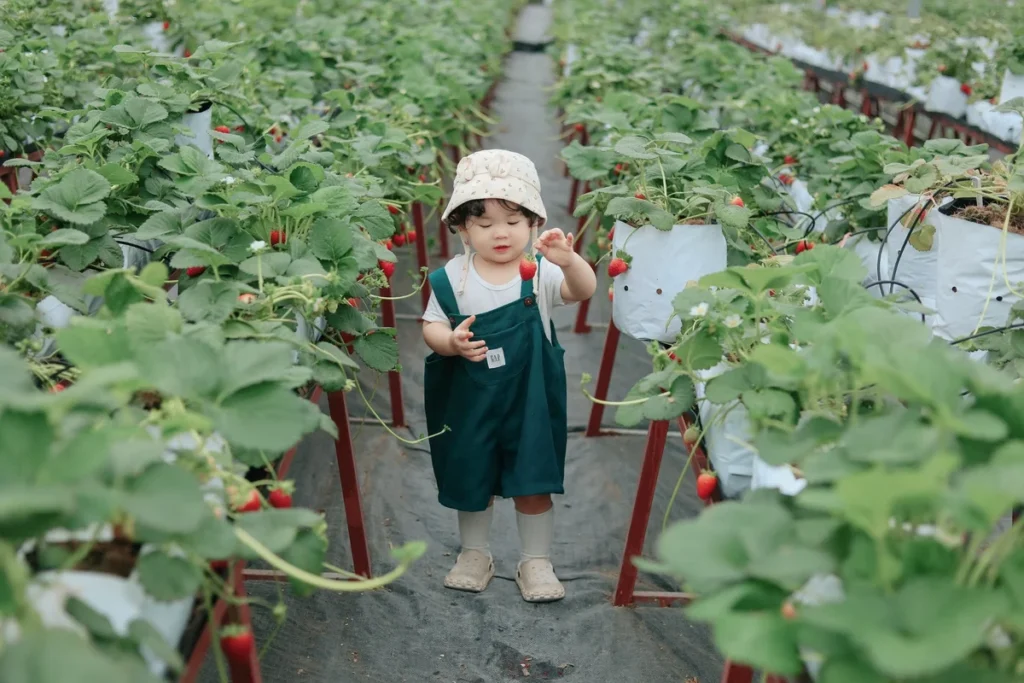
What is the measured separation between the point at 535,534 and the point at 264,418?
1.47 meters

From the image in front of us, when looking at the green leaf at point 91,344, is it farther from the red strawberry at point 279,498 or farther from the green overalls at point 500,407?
the green overalls at point 500,407

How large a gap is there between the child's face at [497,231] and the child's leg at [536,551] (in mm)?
605

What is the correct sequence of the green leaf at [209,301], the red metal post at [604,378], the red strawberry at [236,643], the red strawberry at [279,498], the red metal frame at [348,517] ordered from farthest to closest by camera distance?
the red metal post at [604,378], the green leaf at [209,301], the red strawberry at [279,498], the red metal frame at [348,517], the red strawberry at [236,643]

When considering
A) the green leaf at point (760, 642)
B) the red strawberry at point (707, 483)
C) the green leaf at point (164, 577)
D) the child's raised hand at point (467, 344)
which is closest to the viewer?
the green leaf at point (760, 642)

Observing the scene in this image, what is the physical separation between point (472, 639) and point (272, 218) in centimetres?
106

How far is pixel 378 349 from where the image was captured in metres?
2.20

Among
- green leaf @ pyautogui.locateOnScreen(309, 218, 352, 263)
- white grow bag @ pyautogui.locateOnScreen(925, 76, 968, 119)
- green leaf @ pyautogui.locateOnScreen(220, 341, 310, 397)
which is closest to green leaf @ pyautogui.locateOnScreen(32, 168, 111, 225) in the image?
green leaf @ pyautogui.locateOnScreen(309, 218, 352, 263)

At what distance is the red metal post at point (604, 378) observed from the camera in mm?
3385

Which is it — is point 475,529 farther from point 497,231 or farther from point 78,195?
point 78,195

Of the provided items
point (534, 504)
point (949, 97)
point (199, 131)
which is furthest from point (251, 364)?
point (949, 97)

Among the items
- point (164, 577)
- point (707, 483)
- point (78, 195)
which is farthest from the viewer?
point (78, 195)

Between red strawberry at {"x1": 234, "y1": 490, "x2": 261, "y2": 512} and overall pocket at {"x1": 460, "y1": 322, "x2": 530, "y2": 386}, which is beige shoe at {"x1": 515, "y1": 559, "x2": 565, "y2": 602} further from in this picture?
red strawberry at {"x1": 234, "y1": 490, "x2": 261, "y2": 512}

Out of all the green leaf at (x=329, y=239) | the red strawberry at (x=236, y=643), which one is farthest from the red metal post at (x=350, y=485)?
the red strawberry at (x=236, y=643)

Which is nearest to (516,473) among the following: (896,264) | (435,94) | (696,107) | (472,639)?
(472,639)
